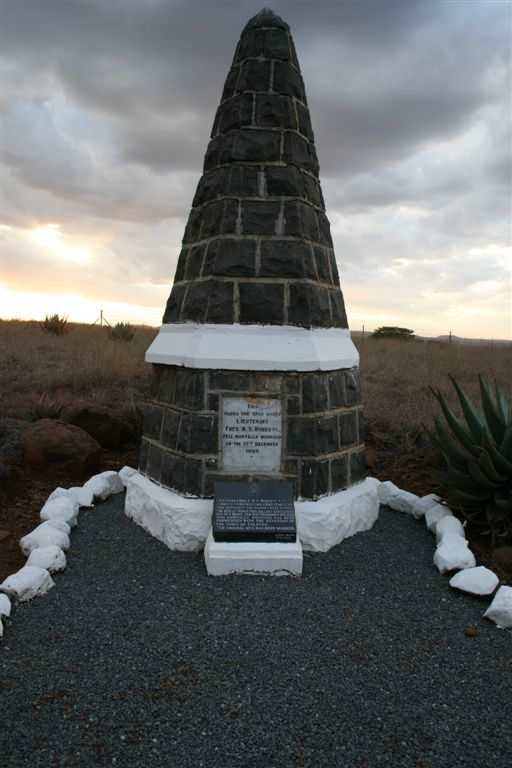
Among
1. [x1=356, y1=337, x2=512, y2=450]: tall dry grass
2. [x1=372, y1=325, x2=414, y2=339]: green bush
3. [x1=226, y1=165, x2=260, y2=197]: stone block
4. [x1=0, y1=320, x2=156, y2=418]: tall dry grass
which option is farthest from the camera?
[x1=372, y1=325, x2=414, y2=339]: green bush

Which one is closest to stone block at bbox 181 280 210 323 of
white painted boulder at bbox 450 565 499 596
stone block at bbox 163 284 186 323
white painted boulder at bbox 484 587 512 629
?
stone block at bbox 163 284 186 323

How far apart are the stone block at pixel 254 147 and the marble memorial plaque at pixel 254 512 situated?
8.04ft

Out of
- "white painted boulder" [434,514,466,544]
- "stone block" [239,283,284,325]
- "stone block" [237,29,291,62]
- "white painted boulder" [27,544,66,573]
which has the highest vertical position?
"stone block" [237,29,291,62]

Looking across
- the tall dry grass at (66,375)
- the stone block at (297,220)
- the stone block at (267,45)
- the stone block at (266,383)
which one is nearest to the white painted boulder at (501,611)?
the stone block at (266,383)

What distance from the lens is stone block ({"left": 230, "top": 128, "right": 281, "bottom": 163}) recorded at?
4.45m

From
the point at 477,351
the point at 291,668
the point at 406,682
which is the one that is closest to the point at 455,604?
the point at 406,682

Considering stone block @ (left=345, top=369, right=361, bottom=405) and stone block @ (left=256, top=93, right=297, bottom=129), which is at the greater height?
stone block @ (left=256, top=93, right=297, bottom=129)

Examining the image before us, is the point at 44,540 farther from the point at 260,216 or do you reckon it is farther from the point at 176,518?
the point at 260,216

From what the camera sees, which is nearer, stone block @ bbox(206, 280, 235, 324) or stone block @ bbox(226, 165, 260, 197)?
stone block @ bbox(206, 280, 235, 324)

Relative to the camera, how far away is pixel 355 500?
4.61 meters

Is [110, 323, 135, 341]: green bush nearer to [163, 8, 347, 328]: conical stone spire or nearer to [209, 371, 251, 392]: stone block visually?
[163, 8, 347, 328]: conical stone spire

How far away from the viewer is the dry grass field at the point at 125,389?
19.4 feet

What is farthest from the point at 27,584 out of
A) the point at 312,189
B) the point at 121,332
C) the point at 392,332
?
the point at 392,332

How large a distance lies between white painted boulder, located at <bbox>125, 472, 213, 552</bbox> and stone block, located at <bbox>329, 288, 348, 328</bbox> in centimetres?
177
